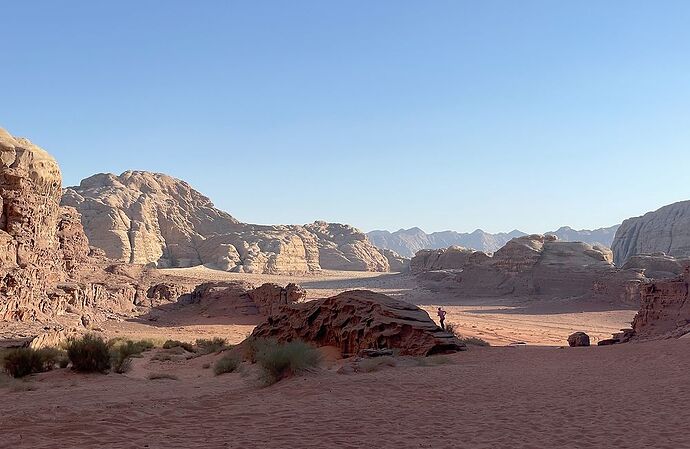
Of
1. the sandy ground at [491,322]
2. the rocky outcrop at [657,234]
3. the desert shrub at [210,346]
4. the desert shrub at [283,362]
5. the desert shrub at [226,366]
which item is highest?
the rocky outcrop at [657,234]

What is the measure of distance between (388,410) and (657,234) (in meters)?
67.8

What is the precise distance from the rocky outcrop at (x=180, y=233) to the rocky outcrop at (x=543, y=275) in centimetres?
2754

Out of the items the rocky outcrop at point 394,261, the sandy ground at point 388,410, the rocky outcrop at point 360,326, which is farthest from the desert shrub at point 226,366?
the rocky outcrop at point 394,261

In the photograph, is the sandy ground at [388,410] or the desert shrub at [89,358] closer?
the sandy ground at [388,410]

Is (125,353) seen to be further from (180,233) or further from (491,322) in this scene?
(180,233)

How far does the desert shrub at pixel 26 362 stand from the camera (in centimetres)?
1415

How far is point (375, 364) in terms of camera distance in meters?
12.7

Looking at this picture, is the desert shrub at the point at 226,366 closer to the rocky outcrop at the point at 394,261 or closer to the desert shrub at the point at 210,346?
the desert shrub at the point at 210,346

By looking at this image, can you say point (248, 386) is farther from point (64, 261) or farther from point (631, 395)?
point (64, 261)

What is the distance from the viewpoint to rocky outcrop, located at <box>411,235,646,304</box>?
42469mm

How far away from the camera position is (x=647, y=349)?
14.7 meters

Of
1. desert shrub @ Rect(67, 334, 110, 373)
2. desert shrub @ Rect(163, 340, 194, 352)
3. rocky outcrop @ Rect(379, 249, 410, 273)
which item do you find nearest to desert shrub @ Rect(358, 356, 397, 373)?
desert shrub @ Rect(67, 334, 110, 373)

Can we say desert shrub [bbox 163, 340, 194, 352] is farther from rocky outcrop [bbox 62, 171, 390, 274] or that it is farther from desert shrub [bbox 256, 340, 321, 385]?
rocky outcrop [bbox 62, 171, 390, 274]

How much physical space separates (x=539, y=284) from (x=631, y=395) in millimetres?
41466
